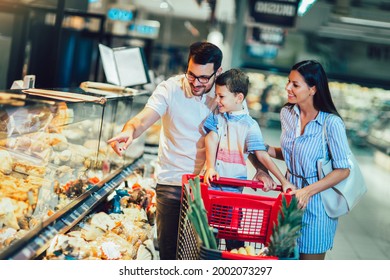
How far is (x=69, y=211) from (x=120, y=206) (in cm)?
93

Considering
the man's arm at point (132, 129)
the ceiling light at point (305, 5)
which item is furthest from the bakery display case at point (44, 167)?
the ceiling light at point (305, 5)

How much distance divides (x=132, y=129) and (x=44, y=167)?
2.42 feet

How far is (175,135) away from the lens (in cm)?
314

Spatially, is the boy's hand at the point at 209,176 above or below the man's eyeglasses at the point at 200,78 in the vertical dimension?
below

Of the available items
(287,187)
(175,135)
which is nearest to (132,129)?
(175,135)

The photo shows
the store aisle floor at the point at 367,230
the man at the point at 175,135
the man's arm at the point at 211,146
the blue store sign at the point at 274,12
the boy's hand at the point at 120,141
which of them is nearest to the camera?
the boy's hand at the point at 120,141

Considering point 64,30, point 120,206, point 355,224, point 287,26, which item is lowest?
point 355,224

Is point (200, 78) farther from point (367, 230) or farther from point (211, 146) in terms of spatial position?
point (367, 230)

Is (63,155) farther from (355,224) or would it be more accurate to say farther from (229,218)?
(355,224)

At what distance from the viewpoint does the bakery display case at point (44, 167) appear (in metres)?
2.74

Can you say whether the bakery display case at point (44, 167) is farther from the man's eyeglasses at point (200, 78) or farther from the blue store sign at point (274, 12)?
the blue store sign at point (274, 12)

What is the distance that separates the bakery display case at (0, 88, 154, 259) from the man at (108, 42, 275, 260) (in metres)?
0.51
